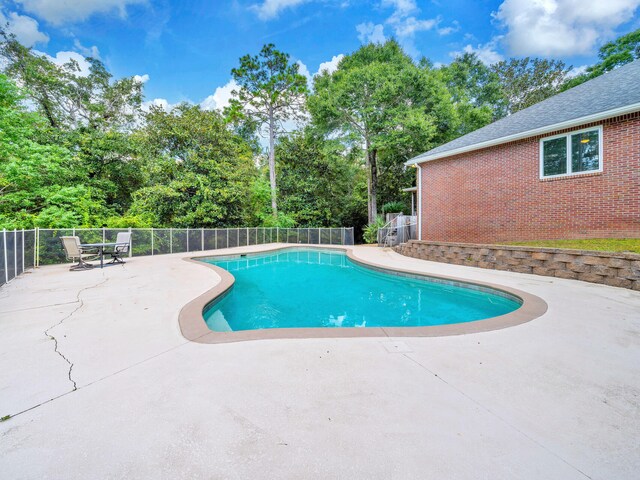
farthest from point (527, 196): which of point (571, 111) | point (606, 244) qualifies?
point (606, 244)

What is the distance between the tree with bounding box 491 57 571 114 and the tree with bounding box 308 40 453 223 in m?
10.5

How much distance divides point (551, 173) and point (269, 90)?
52.0 ft

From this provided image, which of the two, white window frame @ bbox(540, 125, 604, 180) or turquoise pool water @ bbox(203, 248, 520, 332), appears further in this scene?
white window frame @ bbox(540, 125, 604, 180)

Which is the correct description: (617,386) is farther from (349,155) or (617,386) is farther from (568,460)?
(349,155)

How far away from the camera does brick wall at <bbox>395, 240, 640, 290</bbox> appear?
4801 millimetres

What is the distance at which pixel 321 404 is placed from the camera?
5.60ft

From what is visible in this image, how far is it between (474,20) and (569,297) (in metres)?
17.9

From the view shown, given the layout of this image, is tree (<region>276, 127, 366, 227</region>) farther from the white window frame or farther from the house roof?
the white window frame

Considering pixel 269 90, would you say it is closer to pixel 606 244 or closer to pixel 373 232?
pixel 373 232

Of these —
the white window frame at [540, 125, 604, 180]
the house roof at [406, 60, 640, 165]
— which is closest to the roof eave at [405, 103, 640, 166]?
the house roof at [406, 60, 640, 165]

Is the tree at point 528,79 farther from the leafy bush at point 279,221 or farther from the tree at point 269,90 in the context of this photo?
the leafy bush at point 279,221

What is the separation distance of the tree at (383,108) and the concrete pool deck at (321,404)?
14.5 metres

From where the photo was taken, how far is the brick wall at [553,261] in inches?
189

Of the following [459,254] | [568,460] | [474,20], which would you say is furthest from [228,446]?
[474,20]
